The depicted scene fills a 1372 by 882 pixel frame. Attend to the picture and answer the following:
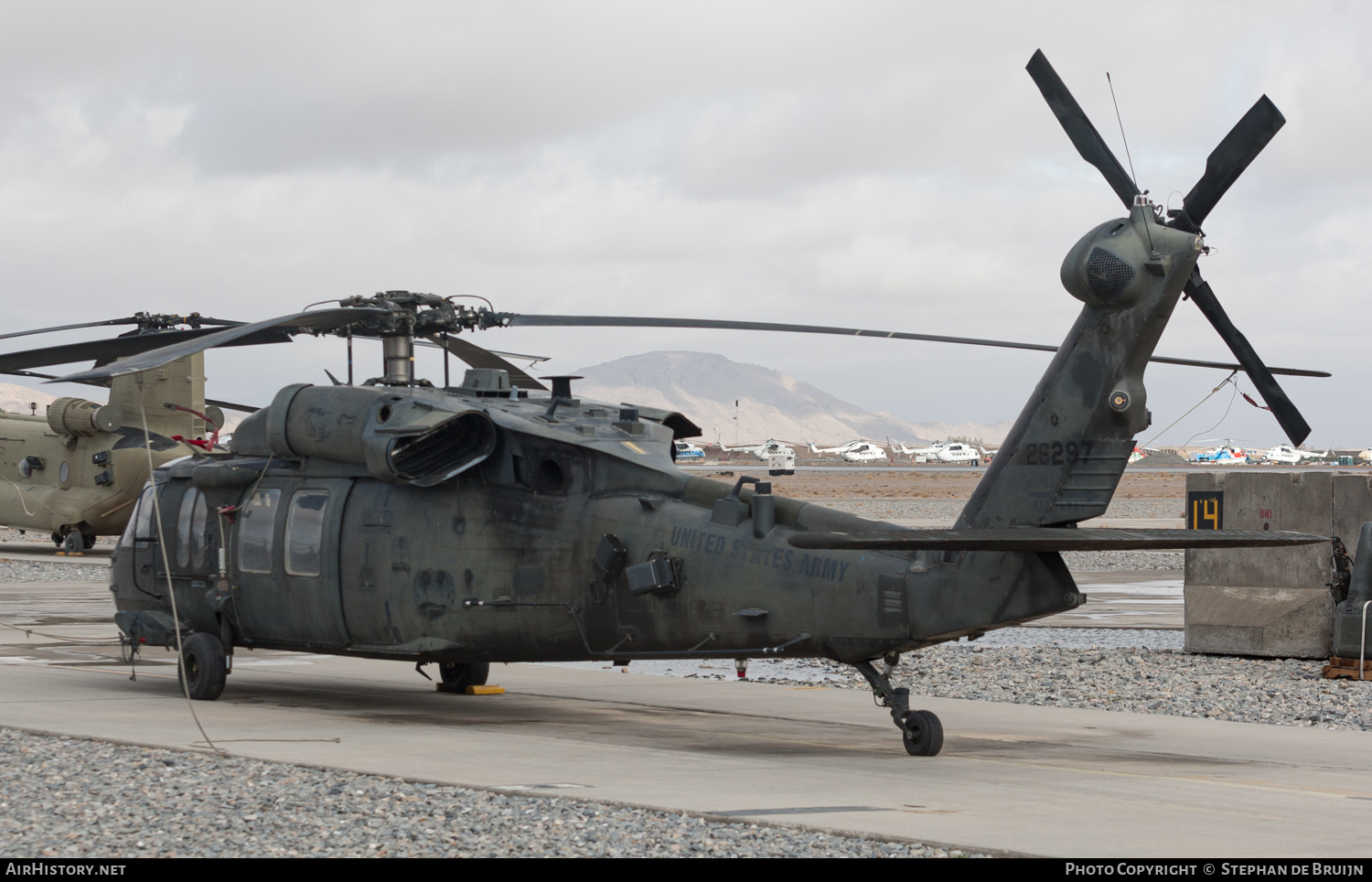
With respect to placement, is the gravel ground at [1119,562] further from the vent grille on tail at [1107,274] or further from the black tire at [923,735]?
the vent grille on tail at [1107,274]

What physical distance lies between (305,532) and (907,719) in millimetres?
5700

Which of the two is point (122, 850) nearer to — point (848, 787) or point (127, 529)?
point (848, 787)

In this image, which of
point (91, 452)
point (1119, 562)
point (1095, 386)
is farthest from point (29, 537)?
point (1095, 386)

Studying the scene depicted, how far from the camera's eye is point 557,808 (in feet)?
26.8

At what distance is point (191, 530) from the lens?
14.3m

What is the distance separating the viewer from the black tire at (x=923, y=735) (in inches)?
420

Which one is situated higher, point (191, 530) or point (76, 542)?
point (191, 530)

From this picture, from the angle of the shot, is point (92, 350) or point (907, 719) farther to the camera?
point (92, 350)

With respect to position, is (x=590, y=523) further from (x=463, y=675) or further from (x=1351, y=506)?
(x=1351, y=506)

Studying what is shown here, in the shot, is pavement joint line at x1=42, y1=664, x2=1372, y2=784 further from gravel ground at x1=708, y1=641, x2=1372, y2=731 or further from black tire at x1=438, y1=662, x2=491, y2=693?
gravel ground at x1=708, y1=641, x2=1372, y2=731

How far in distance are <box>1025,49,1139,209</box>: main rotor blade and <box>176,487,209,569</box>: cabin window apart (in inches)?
341

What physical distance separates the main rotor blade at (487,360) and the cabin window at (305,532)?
2.03 m

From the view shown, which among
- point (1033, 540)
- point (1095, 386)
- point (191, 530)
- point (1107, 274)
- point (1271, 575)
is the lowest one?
point (1271, 575)

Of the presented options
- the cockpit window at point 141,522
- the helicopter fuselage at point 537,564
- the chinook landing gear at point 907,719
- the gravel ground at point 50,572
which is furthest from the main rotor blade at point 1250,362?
the gravel ground at point 50,572
